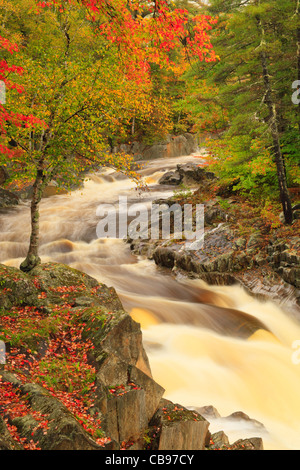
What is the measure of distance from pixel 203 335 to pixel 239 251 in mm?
4640

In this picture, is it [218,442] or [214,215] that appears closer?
[218,442]

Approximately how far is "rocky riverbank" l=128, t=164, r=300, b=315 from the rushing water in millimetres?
506

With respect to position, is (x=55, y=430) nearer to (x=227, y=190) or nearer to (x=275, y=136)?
(x=275, y=136)

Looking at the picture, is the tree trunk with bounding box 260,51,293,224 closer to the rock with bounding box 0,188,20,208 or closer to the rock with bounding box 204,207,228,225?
the rock with bounding box 204,207,228,225

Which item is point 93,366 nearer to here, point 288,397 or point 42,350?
point 42,350

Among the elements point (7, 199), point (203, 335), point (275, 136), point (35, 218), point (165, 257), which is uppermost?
point (275, 136)

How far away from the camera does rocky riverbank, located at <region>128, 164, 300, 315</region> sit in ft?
36.8

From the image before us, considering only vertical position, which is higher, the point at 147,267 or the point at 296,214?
→ the point at 296,214

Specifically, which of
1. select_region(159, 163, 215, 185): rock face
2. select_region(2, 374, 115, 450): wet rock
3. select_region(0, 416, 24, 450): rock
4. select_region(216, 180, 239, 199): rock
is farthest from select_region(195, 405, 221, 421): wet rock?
select_region(159, 163, 215, 185): rock face

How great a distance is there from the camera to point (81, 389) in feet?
15.1

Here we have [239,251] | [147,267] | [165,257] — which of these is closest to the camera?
[239,251]

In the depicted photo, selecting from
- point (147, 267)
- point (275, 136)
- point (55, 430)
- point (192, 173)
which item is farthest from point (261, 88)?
point (55, 430)

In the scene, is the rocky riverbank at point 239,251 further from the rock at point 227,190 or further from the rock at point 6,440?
the rock at point 6,440
